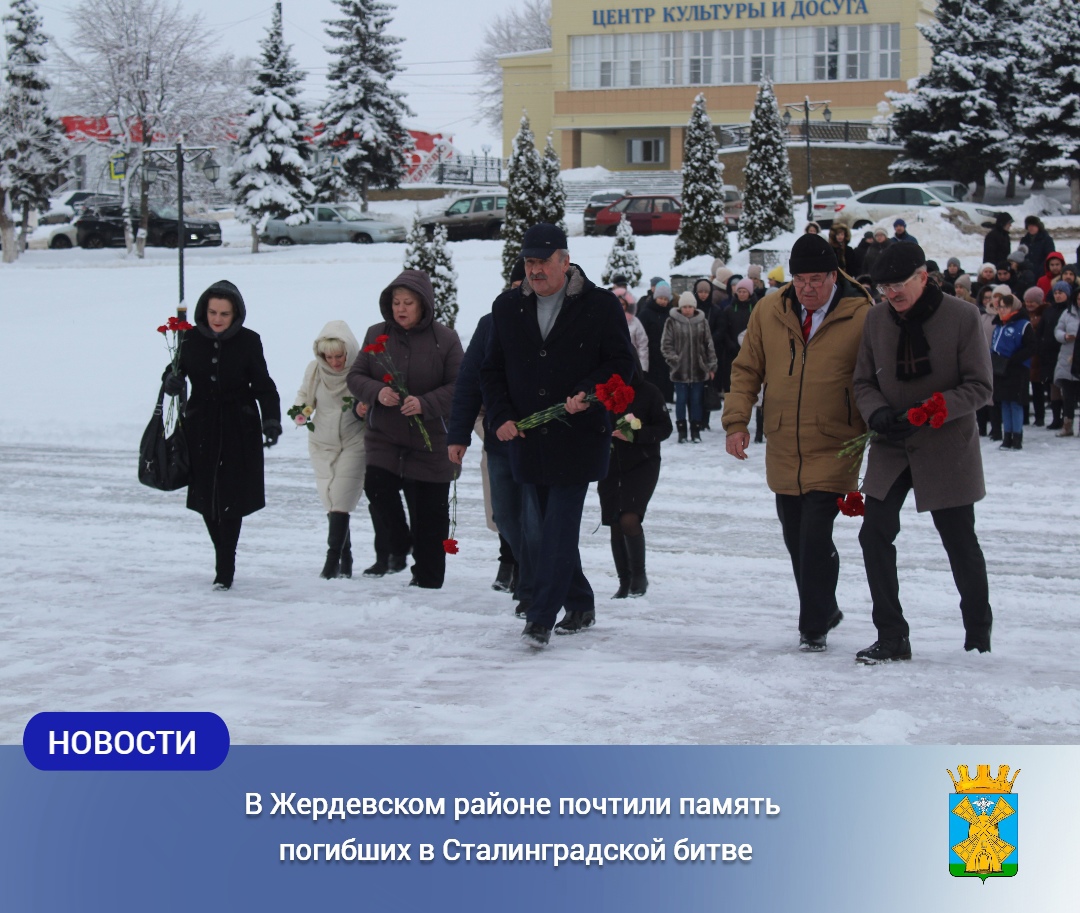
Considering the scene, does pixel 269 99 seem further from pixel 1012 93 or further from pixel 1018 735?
pixel 1018 735

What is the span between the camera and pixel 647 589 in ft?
27.9

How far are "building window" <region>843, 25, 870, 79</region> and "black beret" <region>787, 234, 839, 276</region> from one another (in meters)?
56.7

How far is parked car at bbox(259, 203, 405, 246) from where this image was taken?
4362 cm

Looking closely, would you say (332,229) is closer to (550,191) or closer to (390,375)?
(550,191)

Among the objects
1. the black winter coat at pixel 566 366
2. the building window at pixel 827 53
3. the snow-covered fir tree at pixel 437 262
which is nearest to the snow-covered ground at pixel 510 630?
the black winter coat at pixel 566 366

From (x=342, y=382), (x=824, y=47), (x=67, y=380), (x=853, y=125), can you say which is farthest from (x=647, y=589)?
(x=824, y=47)

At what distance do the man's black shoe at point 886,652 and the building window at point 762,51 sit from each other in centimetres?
5727

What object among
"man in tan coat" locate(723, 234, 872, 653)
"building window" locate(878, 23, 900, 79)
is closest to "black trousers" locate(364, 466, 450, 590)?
"man in tan coat" locate(723, 234, 872, 653)

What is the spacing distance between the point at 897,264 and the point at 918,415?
63cm

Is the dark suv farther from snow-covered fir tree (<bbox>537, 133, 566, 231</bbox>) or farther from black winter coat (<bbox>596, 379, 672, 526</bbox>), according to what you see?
black winter coat (<bbox>596, 379, 672, 526</bbox>)

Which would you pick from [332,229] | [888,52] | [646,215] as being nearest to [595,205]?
[646,215]

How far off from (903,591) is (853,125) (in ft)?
147

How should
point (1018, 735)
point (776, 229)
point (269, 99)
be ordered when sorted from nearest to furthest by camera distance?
point (1018, 735)
point (776, 229)
point (269, 99)

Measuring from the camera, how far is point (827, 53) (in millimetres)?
59500
